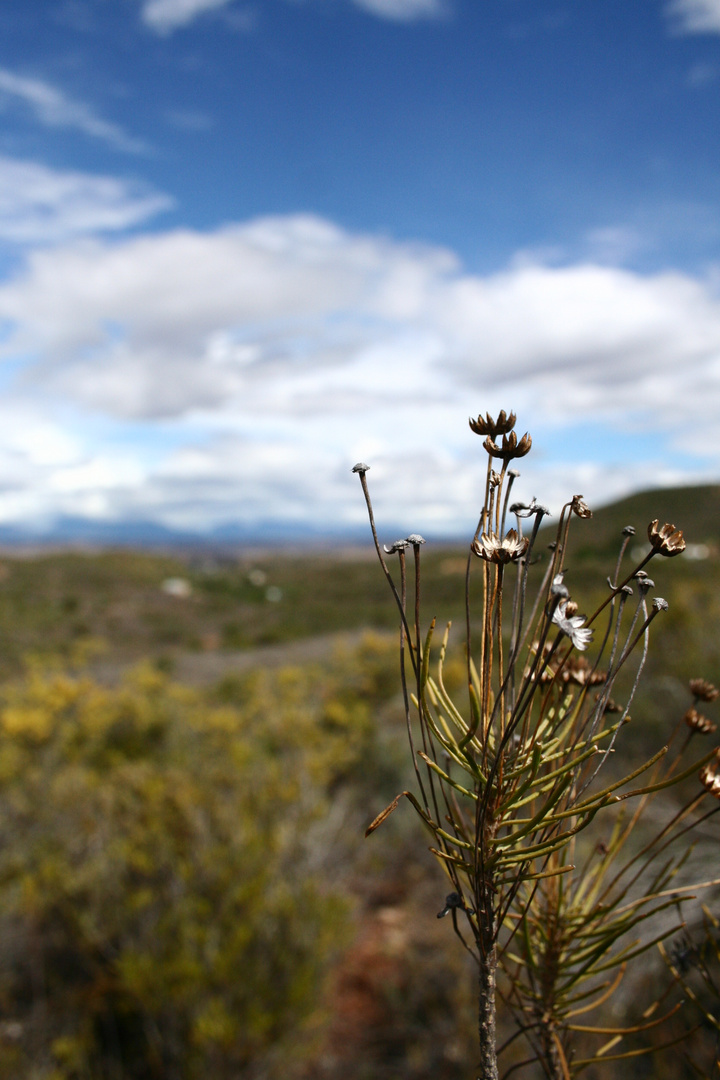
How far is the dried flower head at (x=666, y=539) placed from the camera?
2.32 ft

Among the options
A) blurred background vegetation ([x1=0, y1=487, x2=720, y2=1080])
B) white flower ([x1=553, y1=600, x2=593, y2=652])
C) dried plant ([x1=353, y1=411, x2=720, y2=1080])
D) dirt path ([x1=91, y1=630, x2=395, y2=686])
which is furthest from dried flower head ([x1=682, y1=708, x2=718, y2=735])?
dirt path ([x1=91, y1=630, x2=395, y2=686])

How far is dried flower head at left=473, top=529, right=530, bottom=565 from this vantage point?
686 millimetres

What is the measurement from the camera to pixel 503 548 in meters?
0.69

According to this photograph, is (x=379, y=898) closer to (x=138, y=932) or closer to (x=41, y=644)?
(x=138, y=932)

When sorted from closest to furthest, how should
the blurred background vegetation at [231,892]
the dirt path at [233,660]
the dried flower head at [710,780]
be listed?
the dried flower head at [710,780] < the blurred background vegetation at [231,892] < the dirt path at [233,660]

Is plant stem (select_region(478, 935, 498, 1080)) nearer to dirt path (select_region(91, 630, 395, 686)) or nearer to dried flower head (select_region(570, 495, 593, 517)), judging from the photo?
dried flower head (select_region(570, 495, 593, 517))

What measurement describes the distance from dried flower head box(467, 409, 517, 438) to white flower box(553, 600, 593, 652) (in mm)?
203

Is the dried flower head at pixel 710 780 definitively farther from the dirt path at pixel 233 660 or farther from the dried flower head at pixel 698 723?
the dirt path at pixel 233 660

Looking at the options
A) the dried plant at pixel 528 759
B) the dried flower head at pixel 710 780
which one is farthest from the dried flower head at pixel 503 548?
the dried flower head at pixel 710 780

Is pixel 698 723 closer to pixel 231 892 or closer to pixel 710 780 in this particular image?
pixel 710 780

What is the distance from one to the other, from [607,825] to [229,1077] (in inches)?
138

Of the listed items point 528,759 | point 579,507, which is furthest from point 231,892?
point 579,507

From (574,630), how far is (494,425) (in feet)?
0.80

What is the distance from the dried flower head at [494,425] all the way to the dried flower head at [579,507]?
0.12 meters
